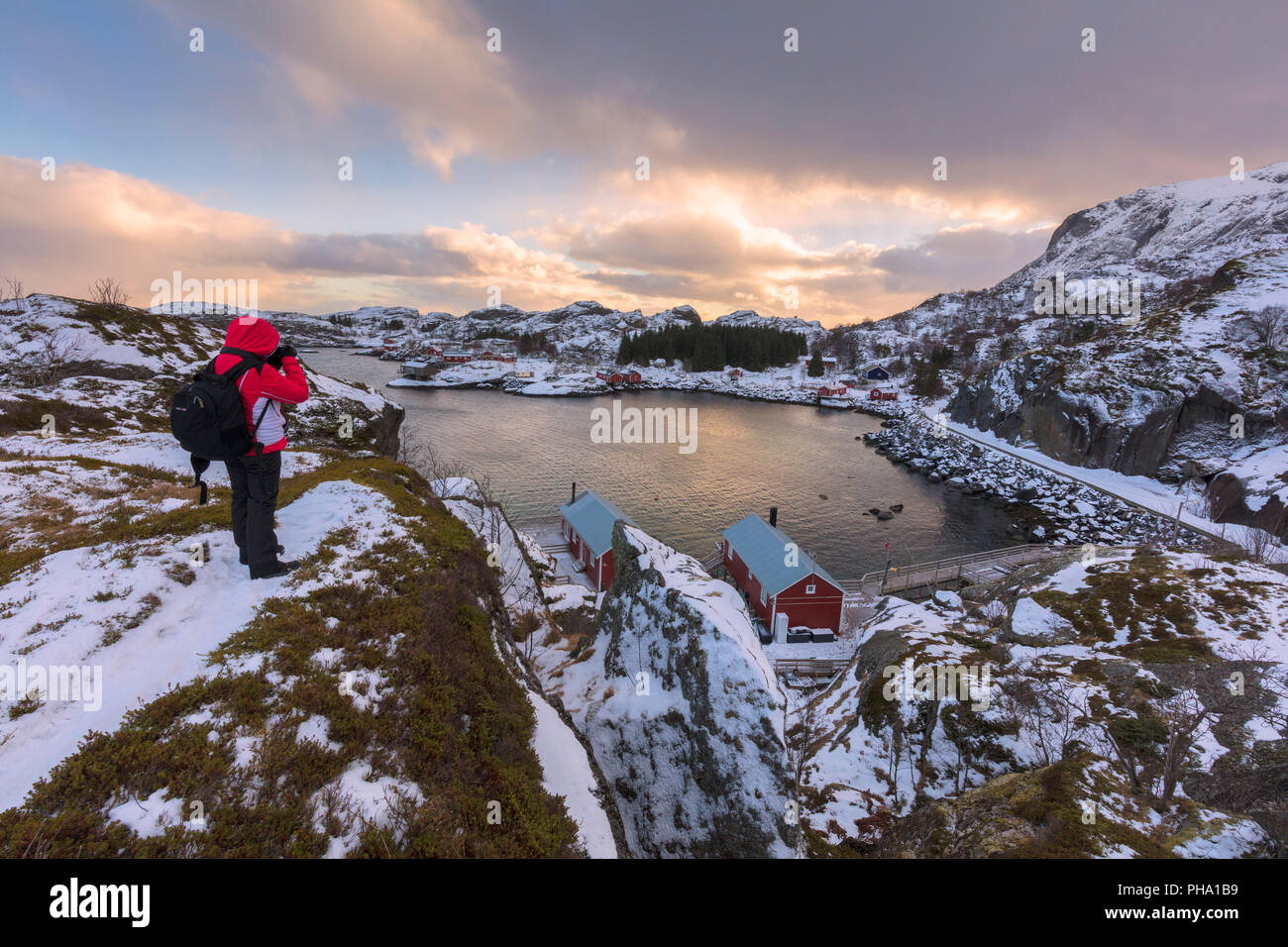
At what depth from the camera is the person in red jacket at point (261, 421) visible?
6.95 meters

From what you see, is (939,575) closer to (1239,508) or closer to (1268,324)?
(1239,508)

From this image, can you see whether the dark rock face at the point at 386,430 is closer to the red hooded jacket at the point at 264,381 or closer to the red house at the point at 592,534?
the red house at the point at 592,534

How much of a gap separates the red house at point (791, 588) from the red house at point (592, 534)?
9.25 m

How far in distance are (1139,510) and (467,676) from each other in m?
62.9

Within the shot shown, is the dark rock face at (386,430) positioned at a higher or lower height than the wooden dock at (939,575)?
higher

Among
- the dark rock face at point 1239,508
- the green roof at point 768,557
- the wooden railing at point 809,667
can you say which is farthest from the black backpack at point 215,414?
the dark rock face at point 1239,508

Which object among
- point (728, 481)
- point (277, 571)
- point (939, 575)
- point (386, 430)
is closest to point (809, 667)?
point (939, 575)

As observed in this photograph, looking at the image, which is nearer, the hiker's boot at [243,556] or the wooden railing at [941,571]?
the hiker's boot at [243,556]

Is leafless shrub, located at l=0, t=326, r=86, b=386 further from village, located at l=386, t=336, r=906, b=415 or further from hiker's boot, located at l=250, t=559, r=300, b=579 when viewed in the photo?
village, located at l=386, t=336, r=906, b=415

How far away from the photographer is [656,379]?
142m

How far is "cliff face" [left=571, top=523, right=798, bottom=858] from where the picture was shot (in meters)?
8.50

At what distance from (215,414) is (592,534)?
28.0m

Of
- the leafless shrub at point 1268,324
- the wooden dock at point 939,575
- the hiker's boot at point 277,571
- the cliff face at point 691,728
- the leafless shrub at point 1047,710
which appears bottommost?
the wooden dock at point 939,575
